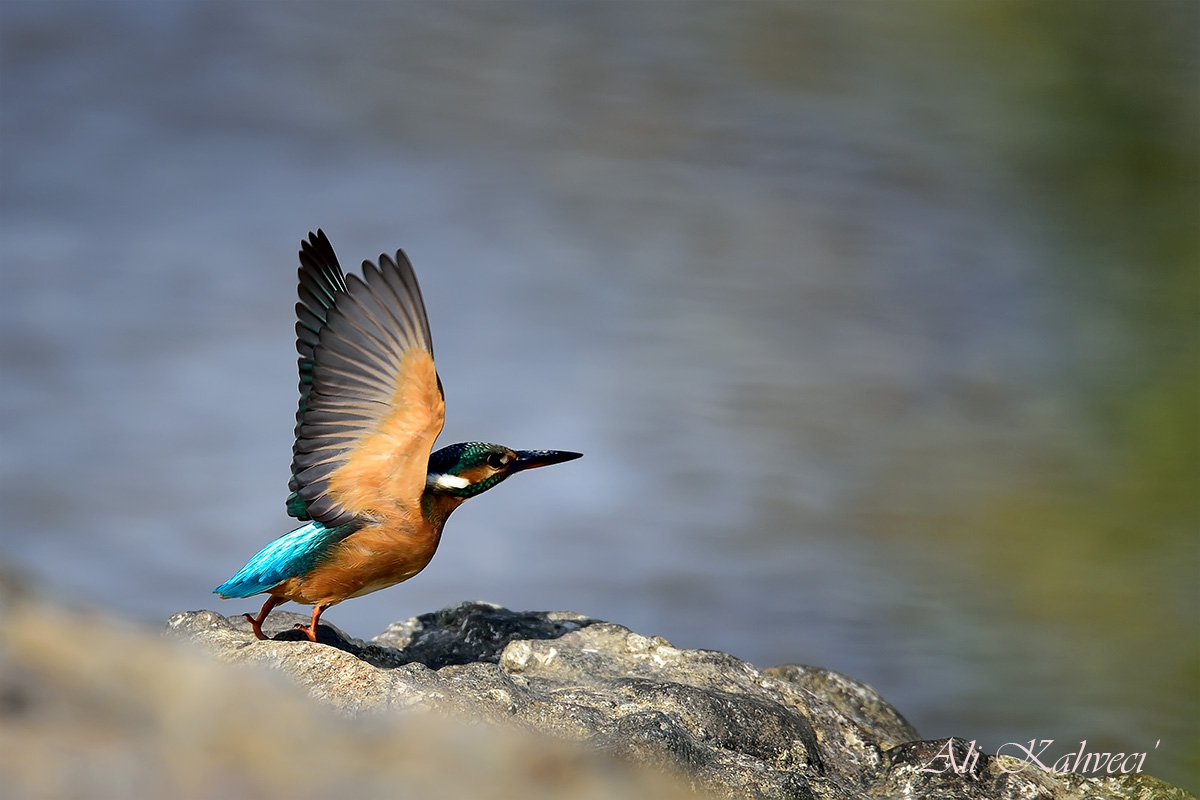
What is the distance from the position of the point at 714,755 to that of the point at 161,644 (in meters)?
1.19

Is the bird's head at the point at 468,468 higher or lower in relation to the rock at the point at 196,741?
higher

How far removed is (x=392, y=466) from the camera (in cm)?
249

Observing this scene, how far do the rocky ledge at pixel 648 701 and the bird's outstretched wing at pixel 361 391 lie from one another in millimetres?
360

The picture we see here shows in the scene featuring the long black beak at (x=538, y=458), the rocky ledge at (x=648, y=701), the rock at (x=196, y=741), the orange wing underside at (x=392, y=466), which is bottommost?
the rock at (x=196, y=741)

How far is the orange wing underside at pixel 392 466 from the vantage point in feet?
8.07

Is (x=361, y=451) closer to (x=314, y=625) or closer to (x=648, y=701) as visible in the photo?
(x=314, y=625)

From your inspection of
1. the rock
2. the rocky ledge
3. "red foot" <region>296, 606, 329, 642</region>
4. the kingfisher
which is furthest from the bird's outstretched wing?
the rock

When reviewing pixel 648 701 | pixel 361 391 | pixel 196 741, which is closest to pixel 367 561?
pixel 361 391

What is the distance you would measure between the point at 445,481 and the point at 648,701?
671mm

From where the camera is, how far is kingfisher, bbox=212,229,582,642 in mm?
2424

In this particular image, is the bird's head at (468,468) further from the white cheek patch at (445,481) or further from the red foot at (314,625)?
the red foot at (314,625)

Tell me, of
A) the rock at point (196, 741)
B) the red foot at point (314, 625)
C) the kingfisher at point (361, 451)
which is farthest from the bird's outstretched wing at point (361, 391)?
the rock at point (196, 741)

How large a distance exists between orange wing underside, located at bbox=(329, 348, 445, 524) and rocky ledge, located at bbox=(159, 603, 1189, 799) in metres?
0.33

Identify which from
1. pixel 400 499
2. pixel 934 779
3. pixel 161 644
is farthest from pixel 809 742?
pixel 161 644
